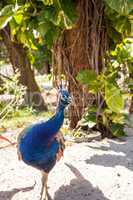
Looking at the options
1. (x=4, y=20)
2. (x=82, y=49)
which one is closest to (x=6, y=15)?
(x=4, y=20)

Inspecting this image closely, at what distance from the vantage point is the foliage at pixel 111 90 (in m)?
3.90

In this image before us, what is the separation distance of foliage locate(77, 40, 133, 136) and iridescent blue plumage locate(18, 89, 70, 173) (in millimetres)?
1192

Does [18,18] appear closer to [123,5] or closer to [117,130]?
[123,5]

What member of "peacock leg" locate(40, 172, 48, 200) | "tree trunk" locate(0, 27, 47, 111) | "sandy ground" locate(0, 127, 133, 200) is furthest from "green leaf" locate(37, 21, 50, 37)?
"tree trunk" locate(0, 27, 47, 111)

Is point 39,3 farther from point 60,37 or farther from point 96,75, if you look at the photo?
point 96,75

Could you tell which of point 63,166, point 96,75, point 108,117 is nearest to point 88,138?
point 108,117

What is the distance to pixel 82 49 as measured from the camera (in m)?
4.27

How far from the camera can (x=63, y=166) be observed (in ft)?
11.2

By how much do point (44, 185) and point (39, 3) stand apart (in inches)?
67.3

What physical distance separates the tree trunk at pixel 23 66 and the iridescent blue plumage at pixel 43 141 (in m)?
4.23

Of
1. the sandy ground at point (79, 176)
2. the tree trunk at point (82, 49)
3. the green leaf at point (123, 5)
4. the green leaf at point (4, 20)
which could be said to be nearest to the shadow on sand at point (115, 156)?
the sandy ground at point (79, 176)

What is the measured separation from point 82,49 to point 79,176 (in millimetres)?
1392

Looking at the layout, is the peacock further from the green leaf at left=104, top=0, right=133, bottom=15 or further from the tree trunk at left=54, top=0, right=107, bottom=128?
the tree trunk at left=54, top=0, right=107, bottom=128

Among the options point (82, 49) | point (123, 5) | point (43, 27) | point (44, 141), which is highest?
point (123, 5)
